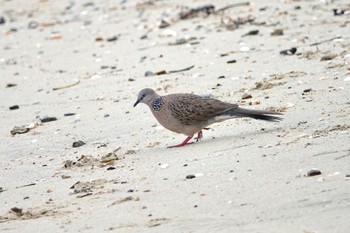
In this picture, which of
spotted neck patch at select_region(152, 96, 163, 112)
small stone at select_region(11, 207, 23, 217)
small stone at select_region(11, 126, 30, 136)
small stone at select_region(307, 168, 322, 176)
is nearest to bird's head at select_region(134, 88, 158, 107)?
spotted neck patch at select_region(152, 96, 163, 112)

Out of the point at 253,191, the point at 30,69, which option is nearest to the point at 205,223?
the point at 253,191

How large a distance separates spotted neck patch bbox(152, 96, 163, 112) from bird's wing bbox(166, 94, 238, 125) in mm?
101

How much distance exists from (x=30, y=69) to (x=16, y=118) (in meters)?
2.60

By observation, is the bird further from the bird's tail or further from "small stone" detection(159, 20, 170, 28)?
"small stone" detection(159, 20, 170, 28)

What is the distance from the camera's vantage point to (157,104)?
7.39m

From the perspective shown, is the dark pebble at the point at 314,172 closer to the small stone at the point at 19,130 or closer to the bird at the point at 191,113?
the bird at the point at 191,113

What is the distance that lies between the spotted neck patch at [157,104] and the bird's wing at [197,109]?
0.10 metres

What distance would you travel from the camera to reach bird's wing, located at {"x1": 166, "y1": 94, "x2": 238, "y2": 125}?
282 inches

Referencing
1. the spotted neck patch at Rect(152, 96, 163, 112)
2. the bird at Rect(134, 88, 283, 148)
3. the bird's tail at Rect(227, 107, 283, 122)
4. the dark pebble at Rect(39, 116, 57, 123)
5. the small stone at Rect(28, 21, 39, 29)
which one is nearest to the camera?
the bird's tail at Rect(227, 107, 283, 122)

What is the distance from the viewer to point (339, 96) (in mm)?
7371

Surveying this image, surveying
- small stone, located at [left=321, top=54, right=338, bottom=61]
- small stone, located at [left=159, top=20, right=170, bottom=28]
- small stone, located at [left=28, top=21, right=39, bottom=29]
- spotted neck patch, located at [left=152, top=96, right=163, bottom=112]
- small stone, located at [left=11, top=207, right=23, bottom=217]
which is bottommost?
small stone, located at [left=28, top=21, right=39, bottom=29]

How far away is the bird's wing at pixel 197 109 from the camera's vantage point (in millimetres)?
7160

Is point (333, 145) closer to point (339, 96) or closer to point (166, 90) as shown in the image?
point (339, 96)

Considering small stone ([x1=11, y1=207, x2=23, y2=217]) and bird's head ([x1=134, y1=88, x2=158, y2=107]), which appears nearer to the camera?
small stone ([x1=11, y1=207, x2=23, y2=217])
